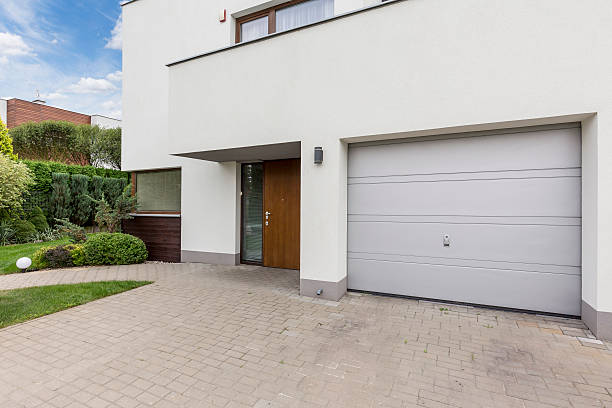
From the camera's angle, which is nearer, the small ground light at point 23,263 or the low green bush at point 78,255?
the small ground light at point 23,263

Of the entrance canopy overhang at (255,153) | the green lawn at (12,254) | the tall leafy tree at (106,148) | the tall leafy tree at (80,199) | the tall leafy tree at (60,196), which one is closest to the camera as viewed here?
the entrance canopy overhang at (255,153)

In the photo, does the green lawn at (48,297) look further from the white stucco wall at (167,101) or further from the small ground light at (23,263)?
the white stucco wall at (167,101)

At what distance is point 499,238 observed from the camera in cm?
390

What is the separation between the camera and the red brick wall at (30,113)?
20.7m

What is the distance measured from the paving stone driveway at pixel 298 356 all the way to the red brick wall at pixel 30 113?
81.7 feet

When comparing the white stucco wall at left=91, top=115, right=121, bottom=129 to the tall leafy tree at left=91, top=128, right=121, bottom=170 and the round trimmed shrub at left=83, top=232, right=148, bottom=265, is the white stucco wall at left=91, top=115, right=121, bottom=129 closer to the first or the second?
the tall leafy tree at left=91, top=128, right=121, bottom=170

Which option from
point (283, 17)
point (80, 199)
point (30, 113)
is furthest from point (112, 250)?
point (30, 113)

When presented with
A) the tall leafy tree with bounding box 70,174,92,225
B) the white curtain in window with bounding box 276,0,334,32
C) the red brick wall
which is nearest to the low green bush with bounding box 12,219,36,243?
the tall leafy tree with bounding box 70,174,92,225

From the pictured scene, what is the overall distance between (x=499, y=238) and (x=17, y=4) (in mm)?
18236

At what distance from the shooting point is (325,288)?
14.7 feet

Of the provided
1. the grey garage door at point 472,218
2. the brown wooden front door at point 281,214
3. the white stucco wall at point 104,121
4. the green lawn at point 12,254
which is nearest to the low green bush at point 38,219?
the green lawn at point 12,254

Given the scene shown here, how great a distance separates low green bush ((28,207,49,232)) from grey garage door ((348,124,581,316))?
11.1m

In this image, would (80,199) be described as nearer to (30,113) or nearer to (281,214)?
(281,214)

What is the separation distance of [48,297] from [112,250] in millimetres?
2469
